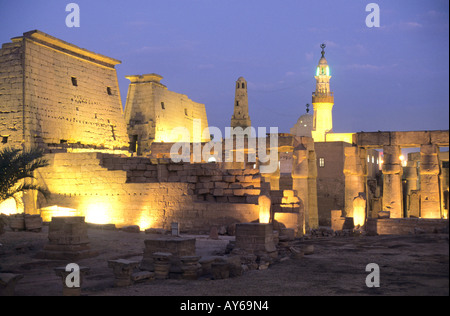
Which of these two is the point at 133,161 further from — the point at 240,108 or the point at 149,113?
the point at 240,108

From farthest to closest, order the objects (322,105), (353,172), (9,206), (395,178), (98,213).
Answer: (322,105)
(353,172)
(395,178)
(9,206)
(98,213)

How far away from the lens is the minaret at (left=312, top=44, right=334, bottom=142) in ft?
154

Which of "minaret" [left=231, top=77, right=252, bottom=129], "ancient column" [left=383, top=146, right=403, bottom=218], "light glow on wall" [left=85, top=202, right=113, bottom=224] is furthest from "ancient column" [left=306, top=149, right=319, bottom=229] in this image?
"minaret" [left=231, top=77, right=252, bottom=129]

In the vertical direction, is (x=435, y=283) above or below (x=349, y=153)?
below

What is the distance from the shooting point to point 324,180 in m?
34.9

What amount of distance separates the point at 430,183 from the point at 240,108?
1447cm

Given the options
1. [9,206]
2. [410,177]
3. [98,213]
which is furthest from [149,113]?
[410,177]

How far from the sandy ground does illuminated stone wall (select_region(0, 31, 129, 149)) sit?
752 centimetres

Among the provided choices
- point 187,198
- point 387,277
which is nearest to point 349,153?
point 187,198

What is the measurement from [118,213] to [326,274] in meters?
10.7

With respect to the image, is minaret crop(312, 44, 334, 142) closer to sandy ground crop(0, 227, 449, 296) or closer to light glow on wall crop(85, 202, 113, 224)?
light glow on wall crop(85, 202, 113, 224)

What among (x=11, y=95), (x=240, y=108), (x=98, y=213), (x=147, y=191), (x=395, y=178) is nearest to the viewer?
(x=147, y=191)

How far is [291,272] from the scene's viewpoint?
33.8 feet
